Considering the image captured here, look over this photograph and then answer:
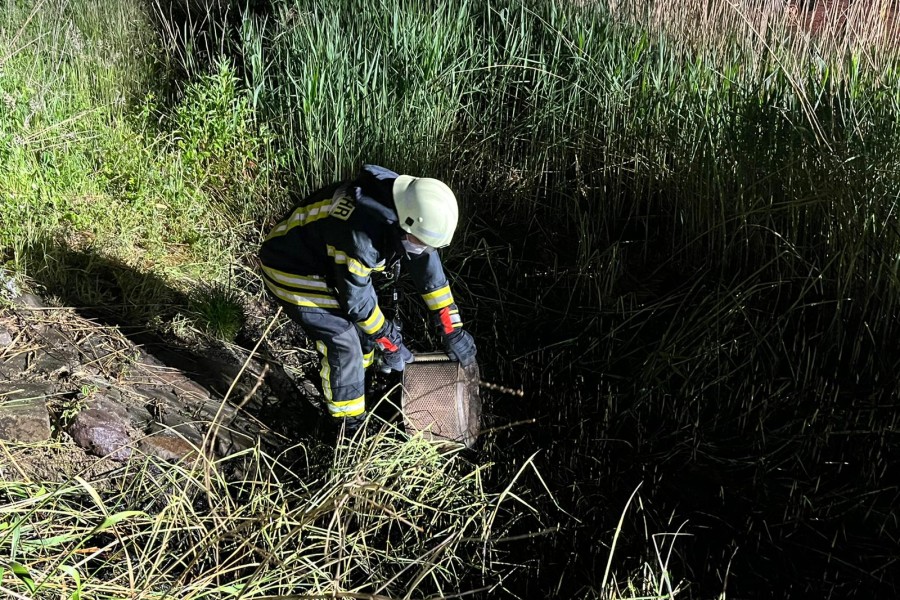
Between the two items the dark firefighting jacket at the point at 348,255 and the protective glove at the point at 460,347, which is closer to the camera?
the dark firefighting jacket at the point at 348,255

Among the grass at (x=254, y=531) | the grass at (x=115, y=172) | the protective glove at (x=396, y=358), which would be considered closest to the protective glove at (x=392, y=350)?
the protective glove at (x=396, y=358)

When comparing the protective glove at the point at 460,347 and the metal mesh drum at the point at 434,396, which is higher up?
the protective glove at the point at 460,347

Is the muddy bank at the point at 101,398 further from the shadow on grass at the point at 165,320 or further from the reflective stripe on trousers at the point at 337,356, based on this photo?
the reflective stripe on trousers at the point at 337,356

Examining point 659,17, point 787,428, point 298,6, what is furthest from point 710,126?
point 298,6

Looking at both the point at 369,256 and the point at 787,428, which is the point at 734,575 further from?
the point at 369,256

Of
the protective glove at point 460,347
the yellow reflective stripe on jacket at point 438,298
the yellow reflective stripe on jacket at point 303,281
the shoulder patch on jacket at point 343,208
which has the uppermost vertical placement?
the shoulder patch on jacket at point 343,208

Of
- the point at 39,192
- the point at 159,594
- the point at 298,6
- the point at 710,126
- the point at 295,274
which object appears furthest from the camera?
the point at 298,6

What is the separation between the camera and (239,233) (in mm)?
4023

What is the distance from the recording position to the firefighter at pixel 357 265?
97.4 inches

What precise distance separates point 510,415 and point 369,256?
1.11 meters

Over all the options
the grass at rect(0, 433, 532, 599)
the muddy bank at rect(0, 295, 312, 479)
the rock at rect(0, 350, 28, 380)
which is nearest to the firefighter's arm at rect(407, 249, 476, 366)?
the grass at rect(0, 433, 532, 599)

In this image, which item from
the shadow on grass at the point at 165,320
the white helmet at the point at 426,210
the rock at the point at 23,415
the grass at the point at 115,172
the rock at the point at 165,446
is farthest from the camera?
the grass at the point at 115,172

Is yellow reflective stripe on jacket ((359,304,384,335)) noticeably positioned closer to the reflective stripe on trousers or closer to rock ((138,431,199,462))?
the reflective stripe on trousers

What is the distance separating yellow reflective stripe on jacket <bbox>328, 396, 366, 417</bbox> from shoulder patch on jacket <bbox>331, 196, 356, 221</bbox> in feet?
2.54
